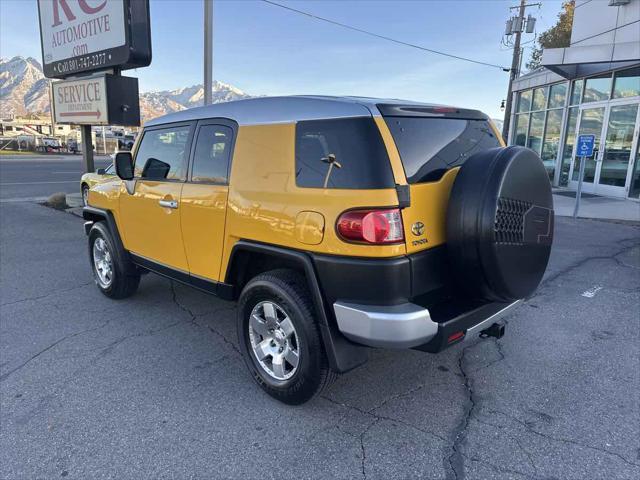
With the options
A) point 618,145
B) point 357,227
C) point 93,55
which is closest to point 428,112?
point 357,227

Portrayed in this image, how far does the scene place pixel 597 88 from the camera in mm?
13617

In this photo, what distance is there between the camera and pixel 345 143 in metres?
2.48

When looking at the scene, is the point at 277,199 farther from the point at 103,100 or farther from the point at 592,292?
the point at 103,100

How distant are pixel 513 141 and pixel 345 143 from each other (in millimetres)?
18539

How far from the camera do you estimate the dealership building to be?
12000 millimetres

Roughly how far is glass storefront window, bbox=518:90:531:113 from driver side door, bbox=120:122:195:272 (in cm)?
1760

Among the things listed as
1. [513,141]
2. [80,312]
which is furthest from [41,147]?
[80,312]

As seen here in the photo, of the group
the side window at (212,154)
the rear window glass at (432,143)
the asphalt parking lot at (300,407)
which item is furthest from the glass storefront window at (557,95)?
the side window at (212,154)

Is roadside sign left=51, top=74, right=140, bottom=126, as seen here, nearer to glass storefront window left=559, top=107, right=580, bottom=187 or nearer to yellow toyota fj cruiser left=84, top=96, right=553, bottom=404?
yellow toyota fj cruiser left=84, top=96, right=553, bottom=404

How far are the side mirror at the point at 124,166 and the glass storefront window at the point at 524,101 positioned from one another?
17.7m

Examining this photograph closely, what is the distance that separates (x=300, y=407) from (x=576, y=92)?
1566 cm

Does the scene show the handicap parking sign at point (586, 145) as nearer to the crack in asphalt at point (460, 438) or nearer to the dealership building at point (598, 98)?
the dealership building at point (598, 98)

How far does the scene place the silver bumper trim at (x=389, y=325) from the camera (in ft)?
7.53

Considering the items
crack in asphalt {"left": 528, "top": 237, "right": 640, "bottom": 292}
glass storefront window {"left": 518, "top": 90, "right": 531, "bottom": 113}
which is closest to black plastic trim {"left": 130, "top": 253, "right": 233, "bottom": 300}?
crack in asphalt {"left": 528, "top": 237, "right": 640, "bottom": 292}
